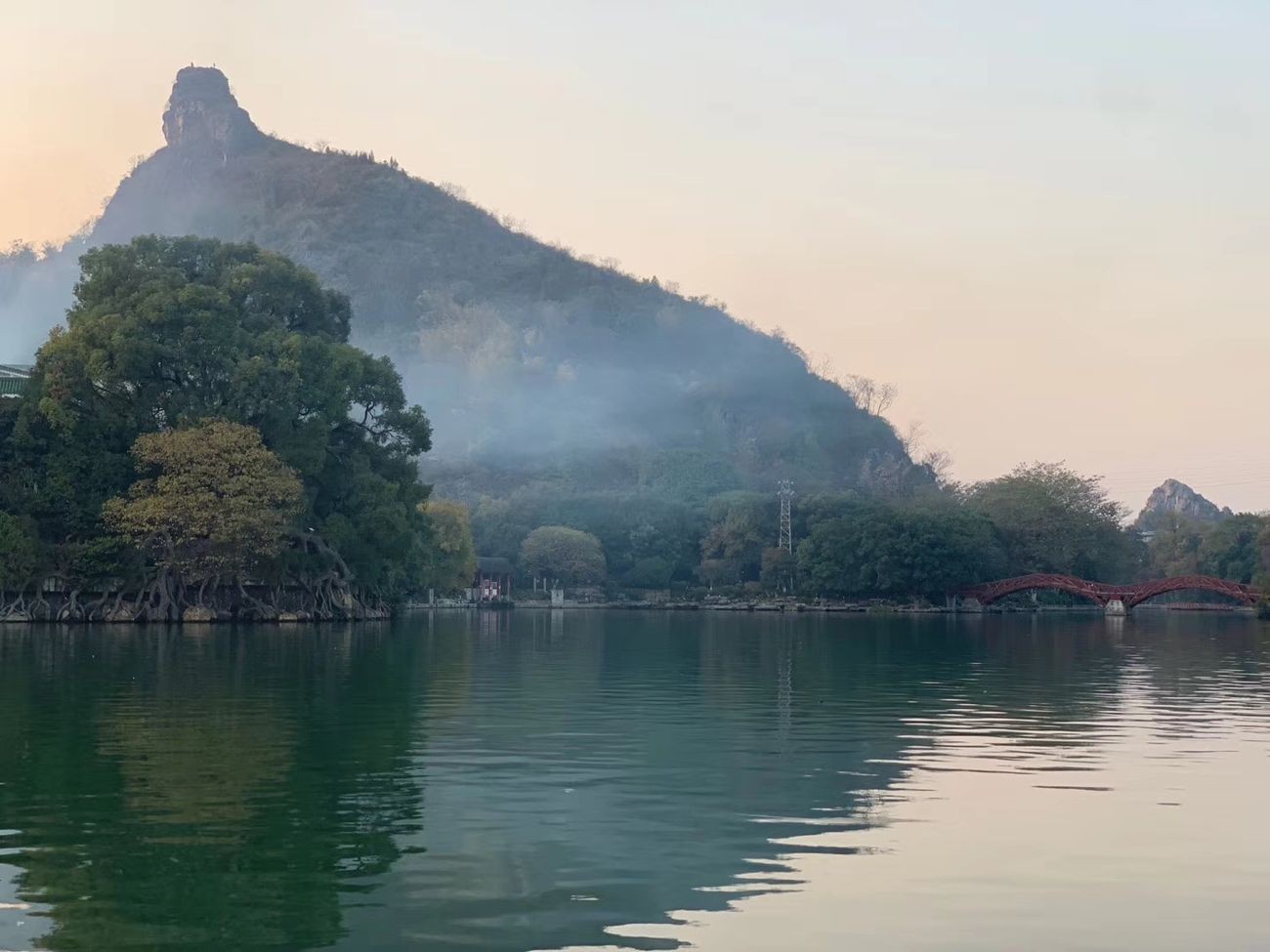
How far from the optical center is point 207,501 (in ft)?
245

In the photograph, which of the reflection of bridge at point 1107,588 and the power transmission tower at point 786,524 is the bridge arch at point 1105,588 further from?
the power transmission tower at point 786,524

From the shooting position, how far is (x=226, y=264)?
86.3 m

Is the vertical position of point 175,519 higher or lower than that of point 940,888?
higher

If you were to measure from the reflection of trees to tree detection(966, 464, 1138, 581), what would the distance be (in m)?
130

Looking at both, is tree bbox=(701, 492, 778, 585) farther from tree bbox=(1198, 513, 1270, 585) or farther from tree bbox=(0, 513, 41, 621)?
tree bbox=(0, 513, 41, 621)

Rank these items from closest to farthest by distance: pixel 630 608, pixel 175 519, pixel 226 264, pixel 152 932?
pixel 152 932 → pixel 175 519 → pixel 226 264 → pixel 630 608

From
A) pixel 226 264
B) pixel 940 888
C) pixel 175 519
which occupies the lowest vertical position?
pixel 940 888

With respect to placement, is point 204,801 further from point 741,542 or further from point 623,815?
point 741,542

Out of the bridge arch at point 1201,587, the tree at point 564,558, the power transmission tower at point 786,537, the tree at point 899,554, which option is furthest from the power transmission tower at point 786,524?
the bridge arch at point 1201,587

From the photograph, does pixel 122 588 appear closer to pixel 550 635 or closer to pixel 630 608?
pixel 550 635

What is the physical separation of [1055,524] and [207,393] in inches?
4058

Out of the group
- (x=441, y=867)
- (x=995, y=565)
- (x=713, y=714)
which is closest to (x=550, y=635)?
(x=713, y=714)

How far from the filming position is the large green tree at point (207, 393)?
77125mm

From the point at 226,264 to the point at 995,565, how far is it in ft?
287
